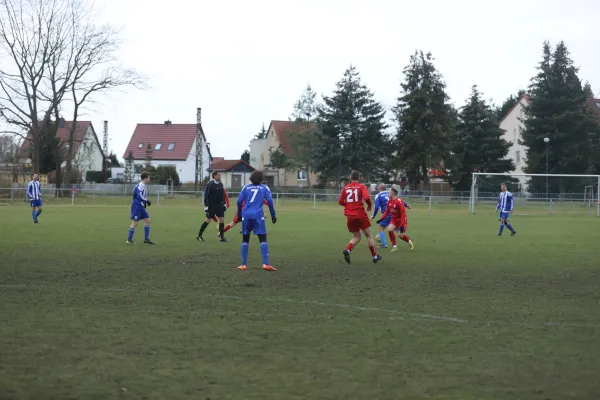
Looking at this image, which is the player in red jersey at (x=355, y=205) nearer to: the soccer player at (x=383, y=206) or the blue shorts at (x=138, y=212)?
the soccer player at (x=383, y=206)

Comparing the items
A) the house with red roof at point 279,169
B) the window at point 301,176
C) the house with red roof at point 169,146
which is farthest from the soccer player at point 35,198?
the window at point 301,176

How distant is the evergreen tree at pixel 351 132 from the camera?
7362 centimetres

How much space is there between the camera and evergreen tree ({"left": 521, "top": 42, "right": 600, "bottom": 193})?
226ft

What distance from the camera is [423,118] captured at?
69.9 m

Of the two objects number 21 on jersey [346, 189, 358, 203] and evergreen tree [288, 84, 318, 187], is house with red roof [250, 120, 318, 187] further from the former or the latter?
number 21 on jersey [346, 189, 358, 203]

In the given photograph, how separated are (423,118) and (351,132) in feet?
25.3

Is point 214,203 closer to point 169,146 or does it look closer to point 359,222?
point 359,222

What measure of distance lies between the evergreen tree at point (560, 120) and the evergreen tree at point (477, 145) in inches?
112

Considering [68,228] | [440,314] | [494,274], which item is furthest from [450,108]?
[440,314]

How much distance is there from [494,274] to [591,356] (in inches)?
262

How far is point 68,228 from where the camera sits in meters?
25.9

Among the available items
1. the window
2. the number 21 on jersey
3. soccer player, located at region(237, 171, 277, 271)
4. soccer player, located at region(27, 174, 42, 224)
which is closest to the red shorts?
the number 21 on jersey

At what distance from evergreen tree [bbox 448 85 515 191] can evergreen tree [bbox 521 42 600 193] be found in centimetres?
285

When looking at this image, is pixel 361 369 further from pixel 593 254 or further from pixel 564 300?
pixel 593 254
